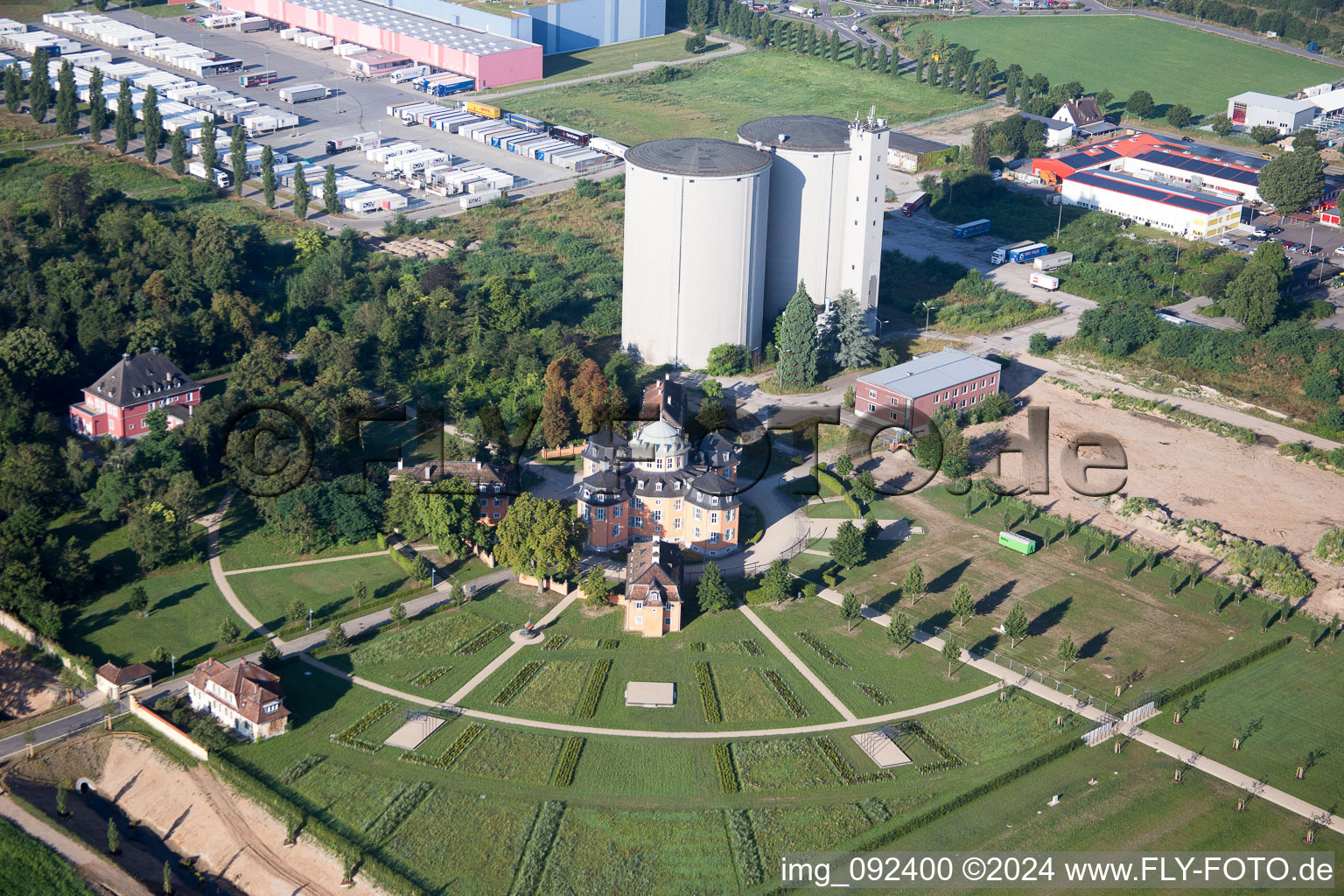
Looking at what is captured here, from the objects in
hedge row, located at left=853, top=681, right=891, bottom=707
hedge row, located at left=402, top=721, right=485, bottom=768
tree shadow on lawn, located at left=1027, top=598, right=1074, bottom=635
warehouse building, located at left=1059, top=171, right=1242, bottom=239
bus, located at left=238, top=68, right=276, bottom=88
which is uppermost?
bus, located at left=238, top=68, right=276, bottom=88

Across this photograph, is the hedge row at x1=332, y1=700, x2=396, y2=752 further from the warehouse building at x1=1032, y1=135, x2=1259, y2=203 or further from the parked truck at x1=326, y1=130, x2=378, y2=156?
the warehouse building at x1=1032, y1=135, x2=1259, y2=203

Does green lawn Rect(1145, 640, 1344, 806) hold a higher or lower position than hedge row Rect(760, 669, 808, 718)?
higher

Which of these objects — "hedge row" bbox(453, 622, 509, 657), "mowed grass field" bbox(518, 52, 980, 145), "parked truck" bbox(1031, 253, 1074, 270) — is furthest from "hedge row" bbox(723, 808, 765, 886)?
"mowed grass field" bbox(518, 52, 980, 145)

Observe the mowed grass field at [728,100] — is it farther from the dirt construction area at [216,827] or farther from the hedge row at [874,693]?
the dirt construction area at [216,827]

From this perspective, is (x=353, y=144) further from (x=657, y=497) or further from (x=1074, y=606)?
(x=1074, y=606)

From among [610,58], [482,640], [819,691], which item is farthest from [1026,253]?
[610,58]

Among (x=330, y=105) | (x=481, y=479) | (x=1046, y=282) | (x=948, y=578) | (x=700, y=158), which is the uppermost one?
(x=700, y=158)

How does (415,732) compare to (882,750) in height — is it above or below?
below
